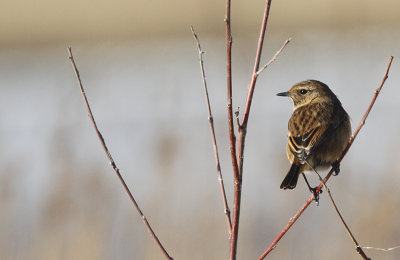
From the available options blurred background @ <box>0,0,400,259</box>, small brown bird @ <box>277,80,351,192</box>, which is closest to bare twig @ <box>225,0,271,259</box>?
small brown bird @ <box>277,80,351,192</box>

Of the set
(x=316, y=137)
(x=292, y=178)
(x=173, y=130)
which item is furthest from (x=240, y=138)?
(x=173, y=130)

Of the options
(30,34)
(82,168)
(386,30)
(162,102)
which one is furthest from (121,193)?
(30,34)

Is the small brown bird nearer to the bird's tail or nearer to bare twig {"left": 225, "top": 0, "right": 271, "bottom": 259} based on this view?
the bird's tail

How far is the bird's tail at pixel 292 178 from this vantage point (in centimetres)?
496

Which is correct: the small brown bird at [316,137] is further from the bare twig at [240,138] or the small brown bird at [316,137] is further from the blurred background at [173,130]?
the bare twig at [240,138]

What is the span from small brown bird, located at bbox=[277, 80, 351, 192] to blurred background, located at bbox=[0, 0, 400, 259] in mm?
1342

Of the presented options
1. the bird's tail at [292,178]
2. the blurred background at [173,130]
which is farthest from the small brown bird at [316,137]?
the blurred background at [173,130]

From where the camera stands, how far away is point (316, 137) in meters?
5.27

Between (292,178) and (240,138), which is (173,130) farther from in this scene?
(240,138)

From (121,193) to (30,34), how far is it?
7399 millimetres

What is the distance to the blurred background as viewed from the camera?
274 inches

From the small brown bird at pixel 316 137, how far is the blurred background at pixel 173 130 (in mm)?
1342

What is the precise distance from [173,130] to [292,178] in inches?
137

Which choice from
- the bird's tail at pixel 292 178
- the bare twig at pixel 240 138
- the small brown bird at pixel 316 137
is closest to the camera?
the bare twig at pixel 240 138
